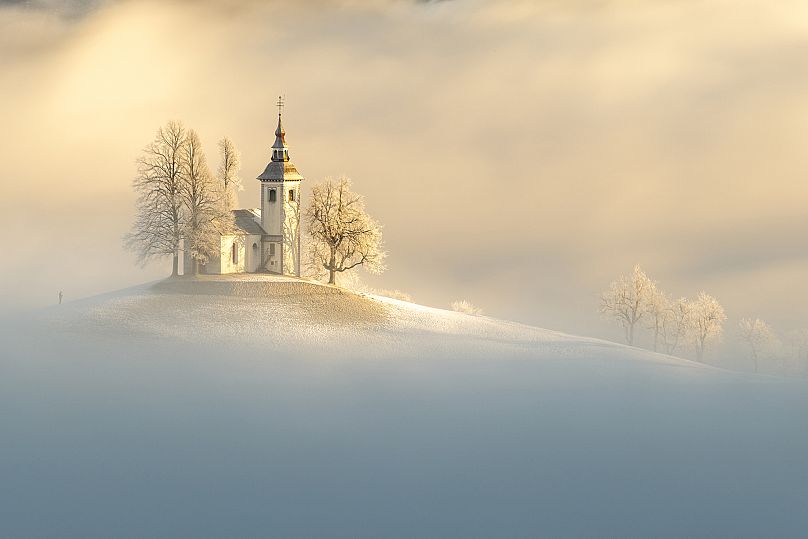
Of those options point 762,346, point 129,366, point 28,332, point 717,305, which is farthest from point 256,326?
point 762,346

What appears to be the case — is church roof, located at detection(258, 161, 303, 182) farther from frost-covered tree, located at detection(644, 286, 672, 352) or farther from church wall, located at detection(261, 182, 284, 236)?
frost-covered tree, located at detection(644, 286, 672, 352)

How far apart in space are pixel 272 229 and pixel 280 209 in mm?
1782

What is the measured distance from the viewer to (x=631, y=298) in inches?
3693

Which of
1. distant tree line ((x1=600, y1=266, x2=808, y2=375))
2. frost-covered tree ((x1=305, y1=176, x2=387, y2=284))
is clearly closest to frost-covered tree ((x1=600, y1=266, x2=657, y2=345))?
distant tree line ((x1=600, y1=266, x2=808, y2=375))

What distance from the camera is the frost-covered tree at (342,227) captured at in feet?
245

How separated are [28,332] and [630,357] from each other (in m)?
42.2

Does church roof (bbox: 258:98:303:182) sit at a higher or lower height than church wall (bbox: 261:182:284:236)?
higher

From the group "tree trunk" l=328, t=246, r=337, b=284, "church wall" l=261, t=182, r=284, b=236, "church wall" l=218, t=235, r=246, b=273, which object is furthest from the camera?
"church wall" l=261, t=182, r=284, b=236

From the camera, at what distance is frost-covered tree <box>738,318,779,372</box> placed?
10262 centimetres

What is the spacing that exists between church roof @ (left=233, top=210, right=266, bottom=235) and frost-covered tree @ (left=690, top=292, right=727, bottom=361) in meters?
45.0

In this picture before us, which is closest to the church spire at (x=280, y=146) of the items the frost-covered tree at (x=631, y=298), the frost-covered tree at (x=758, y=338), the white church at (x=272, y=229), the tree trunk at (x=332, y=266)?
the white church at (x=272, y=229)

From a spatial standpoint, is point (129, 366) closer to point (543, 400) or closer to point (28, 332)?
point (28, 332)

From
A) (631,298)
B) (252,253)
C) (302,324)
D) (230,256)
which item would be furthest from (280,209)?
(631,298)

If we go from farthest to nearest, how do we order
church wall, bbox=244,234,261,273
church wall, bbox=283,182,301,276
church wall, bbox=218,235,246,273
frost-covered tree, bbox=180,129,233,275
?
church wall, bbox=244,234,261,273 → church wall, bbox=283,182,301,276 → church wall, bbox=218,235,246,273 → frost-covered tree, bbox=180,129,233,275
